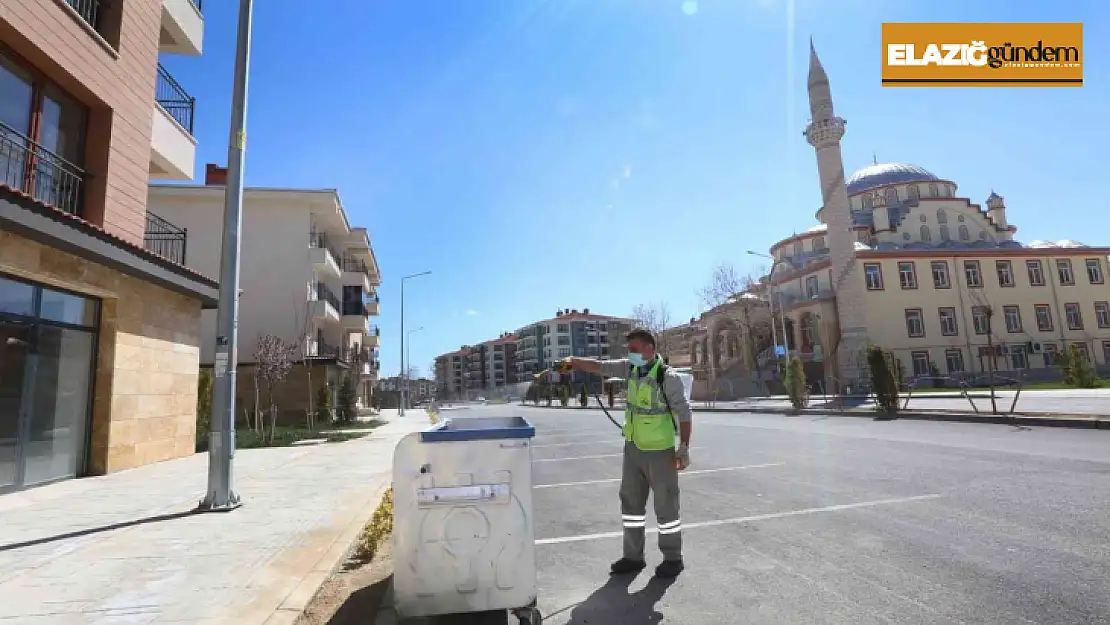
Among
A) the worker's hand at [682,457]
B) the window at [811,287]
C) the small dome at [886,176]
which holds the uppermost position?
the small dome at [886,176]

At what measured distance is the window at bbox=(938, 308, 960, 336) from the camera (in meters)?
45.4

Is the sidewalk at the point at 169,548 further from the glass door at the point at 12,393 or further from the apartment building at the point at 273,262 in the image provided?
the apartment building at the point at 273,262

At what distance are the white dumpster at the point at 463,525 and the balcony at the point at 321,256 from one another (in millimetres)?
28668

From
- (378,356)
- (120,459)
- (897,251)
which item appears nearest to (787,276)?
(897,251)

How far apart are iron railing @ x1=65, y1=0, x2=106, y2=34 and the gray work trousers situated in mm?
11807

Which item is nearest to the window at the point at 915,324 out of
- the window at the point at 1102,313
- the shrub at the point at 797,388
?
the window at the point at 1102,313

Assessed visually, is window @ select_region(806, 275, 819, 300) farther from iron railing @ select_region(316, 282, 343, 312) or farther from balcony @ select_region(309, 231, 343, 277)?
balcony @ select_region(309, 231, 343, 277)

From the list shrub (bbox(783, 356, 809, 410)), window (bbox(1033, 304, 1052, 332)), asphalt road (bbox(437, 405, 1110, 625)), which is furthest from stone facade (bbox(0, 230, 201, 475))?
window (bbox(1033, 304, 1052, 332))

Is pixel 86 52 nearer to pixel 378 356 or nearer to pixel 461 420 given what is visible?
pixel 461 420

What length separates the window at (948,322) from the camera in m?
45.4

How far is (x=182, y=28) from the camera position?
1364 centimetres

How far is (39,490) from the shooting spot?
831cm

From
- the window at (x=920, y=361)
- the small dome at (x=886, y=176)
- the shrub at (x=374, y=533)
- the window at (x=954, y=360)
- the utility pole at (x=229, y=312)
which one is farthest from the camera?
the small dome at (x=886, y=176)

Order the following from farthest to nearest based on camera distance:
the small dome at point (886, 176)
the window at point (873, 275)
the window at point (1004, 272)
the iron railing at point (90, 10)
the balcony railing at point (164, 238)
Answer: the small dome at point (886, 176)
the window at point (1004, 272)
the window at point (873, 275)
the balcony railing at point (164, 238)
the iron railing at point (90, 10)
